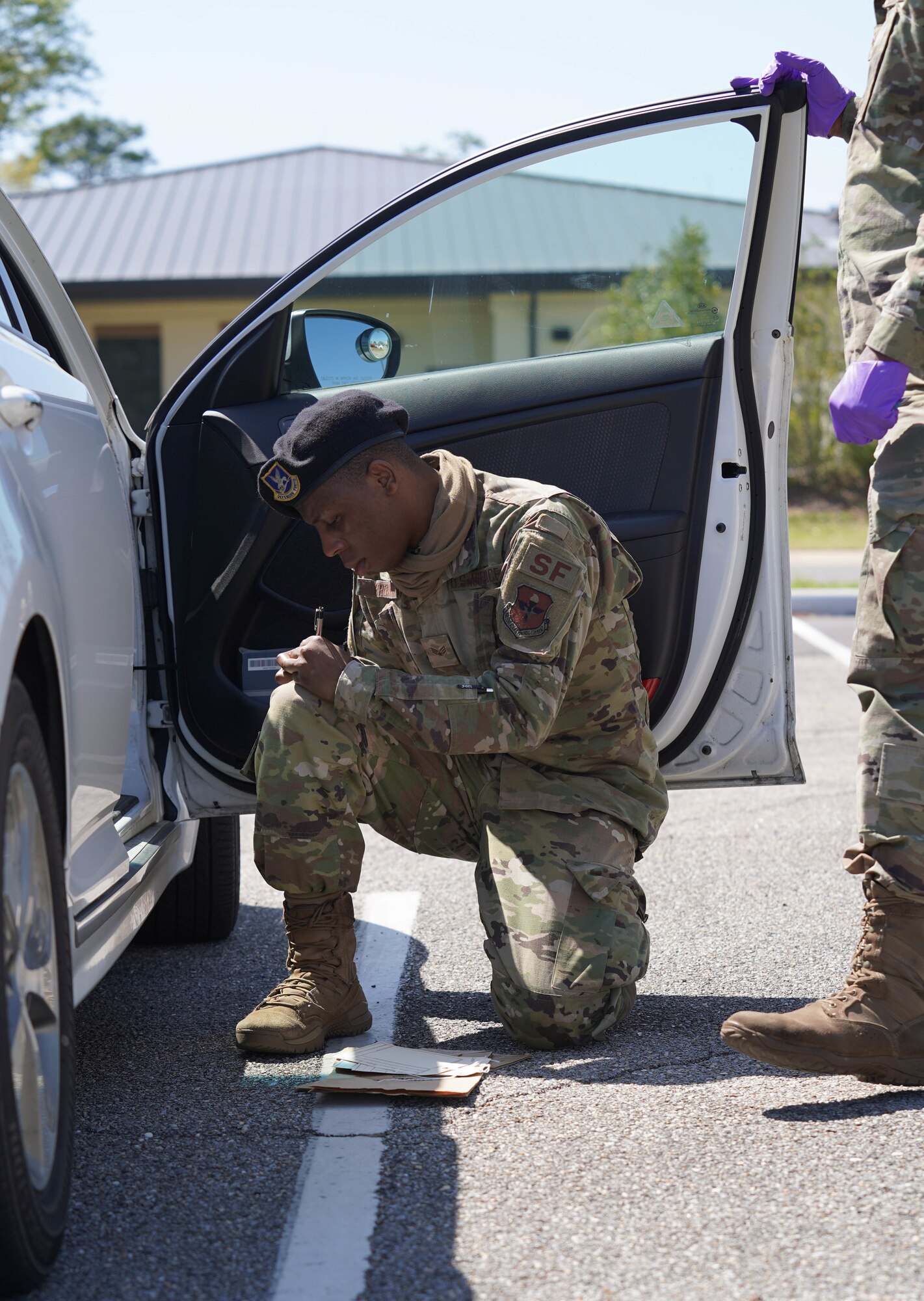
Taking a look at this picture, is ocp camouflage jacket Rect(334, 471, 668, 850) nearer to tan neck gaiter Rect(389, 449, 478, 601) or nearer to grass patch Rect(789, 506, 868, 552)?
tan neck gaiter Rect(389, 449, 478, 601)

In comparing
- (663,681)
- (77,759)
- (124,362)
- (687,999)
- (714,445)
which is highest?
(714,445)

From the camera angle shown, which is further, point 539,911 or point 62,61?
point 62,61

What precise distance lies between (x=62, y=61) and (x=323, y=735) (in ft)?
125

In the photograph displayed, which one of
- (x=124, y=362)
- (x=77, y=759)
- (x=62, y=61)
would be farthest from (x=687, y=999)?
(x=62, y=61)

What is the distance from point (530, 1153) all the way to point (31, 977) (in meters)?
0.78

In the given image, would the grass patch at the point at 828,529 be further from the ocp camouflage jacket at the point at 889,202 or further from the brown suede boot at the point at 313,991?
the brown suede boot at the point at 313,991

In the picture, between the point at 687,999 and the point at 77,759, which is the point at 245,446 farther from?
the point at 687,999

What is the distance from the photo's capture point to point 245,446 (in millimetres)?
2988

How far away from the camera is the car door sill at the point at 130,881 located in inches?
85.5

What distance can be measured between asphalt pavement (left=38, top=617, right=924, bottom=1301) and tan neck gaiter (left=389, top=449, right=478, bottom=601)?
2.80 feet

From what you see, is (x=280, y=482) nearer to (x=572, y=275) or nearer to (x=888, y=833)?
(x=572, y=275)

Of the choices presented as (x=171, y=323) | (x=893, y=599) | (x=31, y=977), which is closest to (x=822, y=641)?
(x=893, y=599)

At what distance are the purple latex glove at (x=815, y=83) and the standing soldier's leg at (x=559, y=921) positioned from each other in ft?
4.59

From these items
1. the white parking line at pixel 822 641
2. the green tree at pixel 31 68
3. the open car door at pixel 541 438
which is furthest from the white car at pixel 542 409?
the green tree at pixel 31 68
